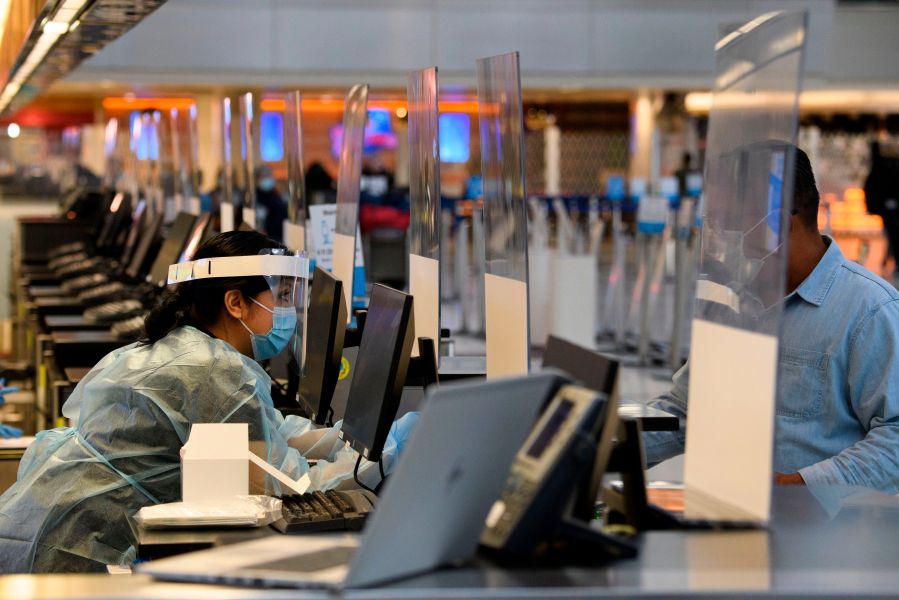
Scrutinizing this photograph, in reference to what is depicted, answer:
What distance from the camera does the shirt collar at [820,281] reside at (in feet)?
9.06

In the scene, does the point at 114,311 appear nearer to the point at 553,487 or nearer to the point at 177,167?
the point at 177,167

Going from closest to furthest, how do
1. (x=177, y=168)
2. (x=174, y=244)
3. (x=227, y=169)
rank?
(x=174, y=244) < (x=227, y=169) < (x=177, y=168)

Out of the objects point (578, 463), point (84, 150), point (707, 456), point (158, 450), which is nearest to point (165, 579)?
point (578, 463)

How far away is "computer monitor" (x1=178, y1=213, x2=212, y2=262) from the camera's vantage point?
211 inches

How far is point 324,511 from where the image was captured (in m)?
2.30

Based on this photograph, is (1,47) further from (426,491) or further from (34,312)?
(426,491)

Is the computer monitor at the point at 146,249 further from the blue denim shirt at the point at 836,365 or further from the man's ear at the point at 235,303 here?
the blue denim shirt at the point at 836,365

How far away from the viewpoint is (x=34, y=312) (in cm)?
682

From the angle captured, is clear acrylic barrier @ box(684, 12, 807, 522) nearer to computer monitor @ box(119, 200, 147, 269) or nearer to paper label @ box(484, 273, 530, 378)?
paper label @ box(484, 273, 530, 378)

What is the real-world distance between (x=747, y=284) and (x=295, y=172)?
3.43 metres

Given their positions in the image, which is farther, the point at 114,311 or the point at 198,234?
the point at 114,311

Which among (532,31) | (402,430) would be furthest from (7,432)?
(532,31)

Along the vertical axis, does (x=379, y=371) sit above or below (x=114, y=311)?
above

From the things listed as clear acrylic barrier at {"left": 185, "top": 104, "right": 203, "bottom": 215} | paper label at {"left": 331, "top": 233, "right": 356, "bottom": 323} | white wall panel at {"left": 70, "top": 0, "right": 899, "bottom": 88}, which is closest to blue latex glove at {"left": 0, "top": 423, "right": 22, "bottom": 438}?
paper label at {"left": 331, "top": 233, "right": 356, "bottom": 323}
